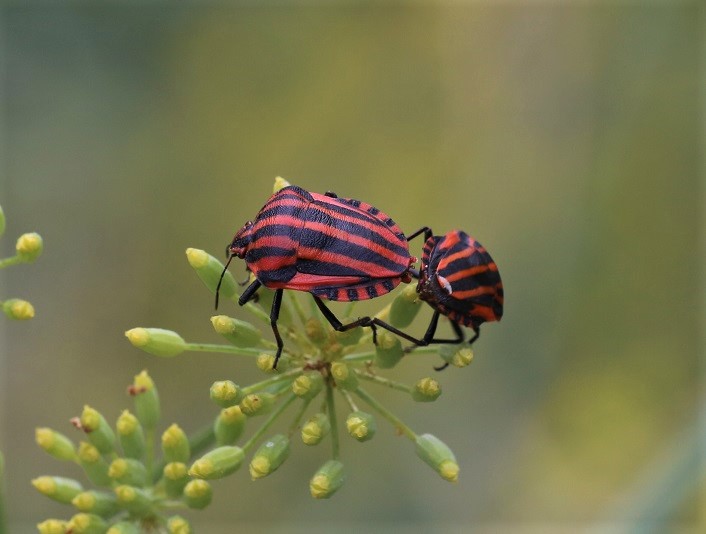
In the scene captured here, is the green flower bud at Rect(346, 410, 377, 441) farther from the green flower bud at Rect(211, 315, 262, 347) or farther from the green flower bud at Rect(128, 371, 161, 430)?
the green flower bud at Rect(128, 371, 161, 430)

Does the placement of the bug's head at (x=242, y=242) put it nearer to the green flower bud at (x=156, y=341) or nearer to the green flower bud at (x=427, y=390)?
the green flower bud at (x=156, y=341)

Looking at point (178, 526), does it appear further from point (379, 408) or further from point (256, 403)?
point (379, 408)

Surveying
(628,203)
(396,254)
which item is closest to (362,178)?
(628,203)

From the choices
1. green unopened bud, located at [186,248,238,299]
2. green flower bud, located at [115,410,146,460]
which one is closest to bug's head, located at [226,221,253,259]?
green unopened bud, located at [186,248,238,299]

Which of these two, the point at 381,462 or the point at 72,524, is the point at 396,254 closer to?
the point at 72,524

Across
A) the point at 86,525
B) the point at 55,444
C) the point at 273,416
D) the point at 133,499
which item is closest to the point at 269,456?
the point at 273,416

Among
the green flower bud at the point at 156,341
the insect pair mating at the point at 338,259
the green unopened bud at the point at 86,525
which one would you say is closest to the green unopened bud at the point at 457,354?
the insect pair mating at the point at 338,259

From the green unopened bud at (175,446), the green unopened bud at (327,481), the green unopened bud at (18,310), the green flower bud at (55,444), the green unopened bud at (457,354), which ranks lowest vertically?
the green unopened bud at (327,481)
